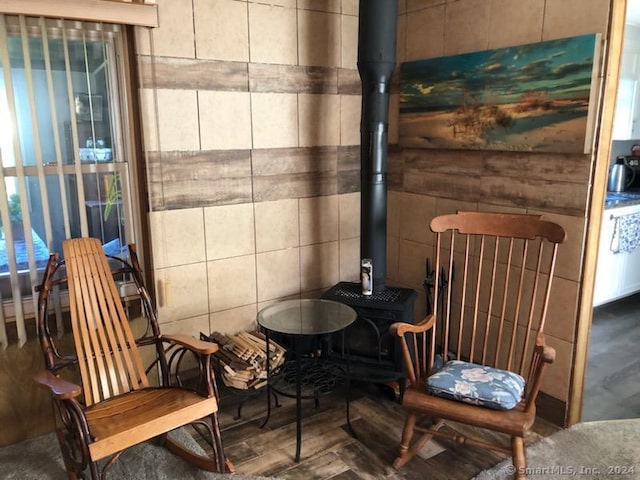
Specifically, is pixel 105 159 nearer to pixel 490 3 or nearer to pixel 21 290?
pixel 21 290

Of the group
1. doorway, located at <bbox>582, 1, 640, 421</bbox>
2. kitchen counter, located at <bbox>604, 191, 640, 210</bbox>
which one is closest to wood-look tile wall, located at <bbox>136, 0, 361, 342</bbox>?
doorway, located at <bbox>582, 1, 640, 421</bbox>

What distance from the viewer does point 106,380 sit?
218 cm

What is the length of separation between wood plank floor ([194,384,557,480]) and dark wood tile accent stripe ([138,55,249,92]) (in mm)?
1606

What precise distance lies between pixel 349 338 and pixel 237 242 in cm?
79

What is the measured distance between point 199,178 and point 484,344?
1.59m

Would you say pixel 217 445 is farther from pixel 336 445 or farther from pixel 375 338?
pixel 375 338

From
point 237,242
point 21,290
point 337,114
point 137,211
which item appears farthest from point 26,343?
point 337,114

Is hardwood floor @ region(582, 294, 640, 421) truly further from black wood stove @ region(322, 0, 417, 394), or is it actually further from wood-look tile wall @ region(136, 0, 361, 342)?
wood-look tile wall @ region(136, 0, 361, 342)

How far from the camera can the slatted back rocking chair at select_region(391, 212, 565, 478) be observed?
1.93 m

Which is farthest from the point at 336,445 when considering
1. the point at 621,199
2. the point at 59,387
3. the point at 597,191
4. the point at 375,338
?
the point at 621,199

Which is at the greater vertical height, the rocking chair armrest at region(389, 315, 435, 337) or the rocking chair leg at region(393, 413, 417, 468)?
the rocking chair armrest at region(389, 315, 435, 337)

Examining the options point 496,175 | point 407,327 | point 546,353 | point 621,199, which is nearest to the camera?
point 546,353

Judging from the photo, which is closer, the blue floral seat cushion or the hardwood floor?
the blue floral seat cushion

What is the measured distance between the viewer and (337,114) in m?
3.09
